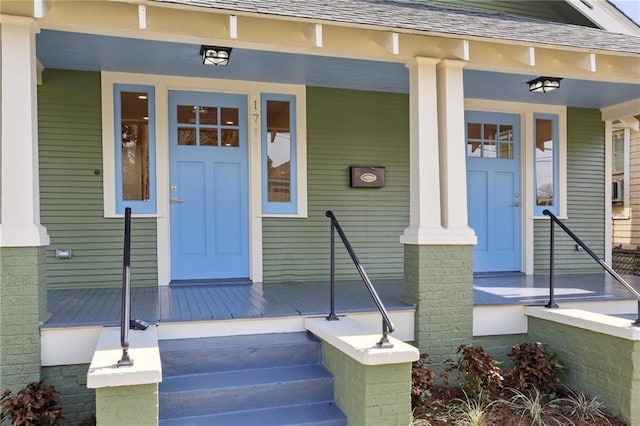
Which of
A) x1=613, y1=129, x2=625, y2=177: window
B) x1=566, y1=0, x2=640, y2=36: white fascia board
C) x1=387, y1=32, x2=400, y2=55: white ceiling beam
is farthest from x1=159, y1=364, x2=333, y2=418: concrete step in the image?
x1=613, y1=129, x2=625, y2=177: window

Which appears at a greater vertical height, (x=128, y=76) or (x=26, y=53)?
(x=128, y=76)

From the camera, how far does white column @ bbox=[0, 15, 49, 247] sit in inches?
121

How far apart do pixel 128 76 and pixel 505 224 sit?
4810 millimetres

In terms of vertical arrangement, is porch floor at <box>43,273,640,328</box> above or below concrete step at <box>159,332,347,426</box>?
above

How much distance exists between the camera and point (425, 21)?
398 cm

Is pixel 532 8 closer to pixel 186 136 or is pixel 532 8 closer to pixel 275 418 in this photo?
pixel 186 136

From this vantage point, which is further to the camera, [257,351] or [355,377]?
[257,351]

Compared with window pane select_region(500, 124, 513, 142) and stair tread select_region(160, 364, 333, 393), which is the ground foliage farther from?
window pane select_region(500, 124, 513, 142)

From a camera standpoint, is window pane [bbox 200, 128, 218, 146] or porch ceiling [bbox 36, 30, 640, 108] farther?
window pane [bbox 200, 128, 218, 146]

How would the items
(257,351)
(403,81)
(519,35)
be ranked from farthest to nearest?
(403,81)
(519,35)
(257,351)

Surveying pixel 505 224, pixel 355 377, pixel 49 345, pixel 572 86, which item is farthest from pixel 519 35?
pixel 49 345

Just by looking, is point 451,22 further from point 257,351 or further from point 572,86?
point 257,351

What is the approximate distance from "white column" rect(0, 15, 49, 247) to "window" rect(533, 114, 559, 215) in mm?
5711

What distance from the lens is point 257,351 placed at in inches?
135
